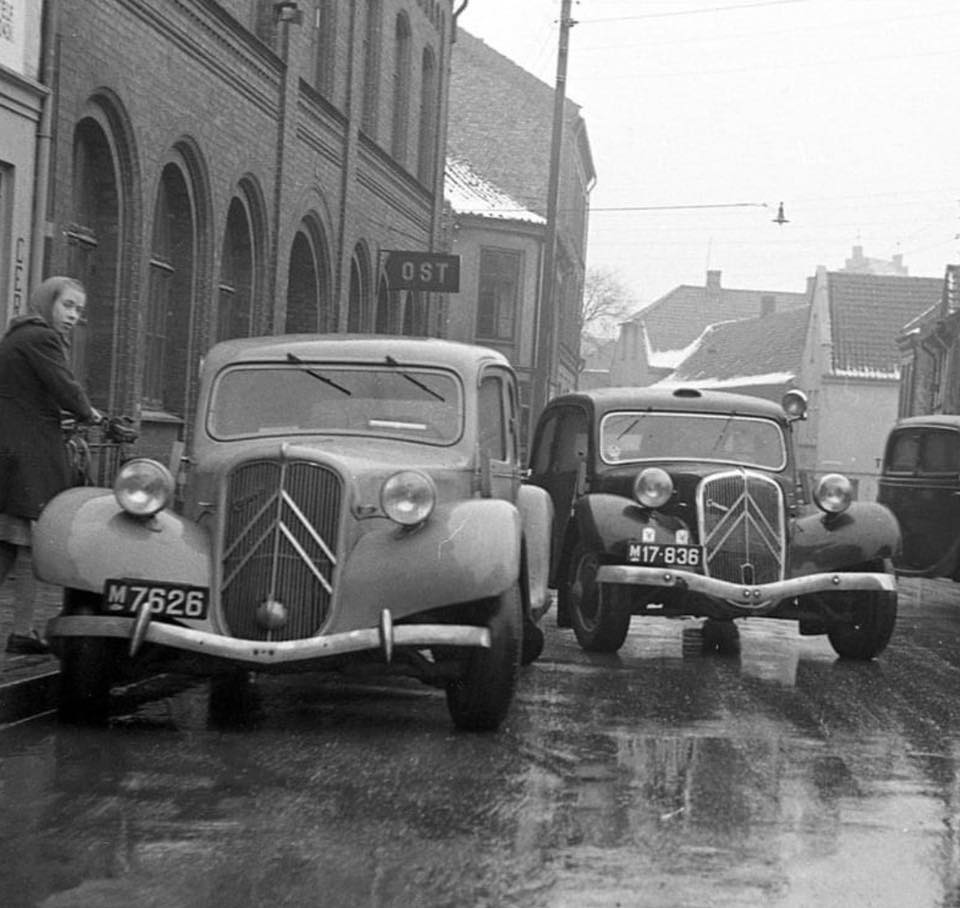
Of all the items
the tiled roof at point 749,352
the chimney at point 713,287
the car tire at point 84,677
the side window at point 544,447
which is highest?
the chimney at point 713,287

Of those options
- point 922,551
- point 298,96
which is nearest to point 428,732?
→ point 922,551

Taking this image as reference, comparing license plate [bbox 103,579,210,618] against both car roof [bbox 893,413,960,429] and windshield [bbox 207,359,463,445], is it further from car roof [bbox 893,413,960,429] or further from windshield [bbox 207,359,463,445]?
car roof [bbox 893,413,960,429]

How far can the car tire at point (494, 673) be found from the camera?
7383mm

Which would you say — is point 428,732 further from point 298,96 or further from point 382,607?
point 298,96

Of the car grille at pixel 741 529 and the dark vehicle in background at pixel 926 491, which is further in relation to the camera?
the dark vehicle in background at pixel 926 491

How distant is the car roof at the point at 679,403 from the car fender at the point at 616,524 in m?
1.15

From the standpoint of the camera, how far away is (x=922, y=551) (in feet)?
55.2

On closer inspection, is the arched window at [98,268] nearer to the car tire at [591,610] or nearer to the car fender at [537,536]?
the car tire at [591,610]

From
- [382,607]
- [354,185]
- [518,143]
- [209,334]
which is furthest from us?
[518,143]

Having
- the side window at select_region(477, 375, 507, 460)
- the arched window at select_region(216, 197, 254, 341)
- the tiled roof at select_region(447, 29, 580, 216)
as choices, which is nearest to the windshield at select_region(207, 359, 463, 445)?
the side window at select_region(477, 375, 507, 460)

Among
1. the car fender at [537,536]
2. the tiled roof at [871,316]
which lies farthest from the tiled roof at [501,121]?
the car fender at [537,536]

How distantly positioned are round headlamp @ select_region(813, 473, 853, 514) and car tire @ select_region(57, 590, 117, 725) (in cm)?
552

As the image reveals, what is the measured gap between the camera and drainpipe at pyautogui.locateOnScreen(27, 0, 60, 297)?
1367 centimetres

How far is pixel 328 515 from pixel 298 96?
15004mm
